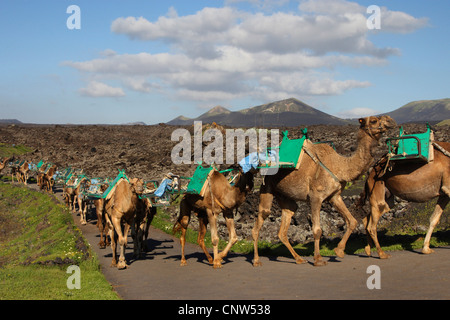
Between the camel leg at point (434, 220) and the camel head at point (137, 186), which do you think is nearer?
the camel leg at point (434, 220)

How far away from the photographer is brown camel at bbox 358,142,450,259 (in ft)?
38.4

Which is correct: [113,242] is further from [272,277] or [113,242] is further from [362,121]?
[362,121]

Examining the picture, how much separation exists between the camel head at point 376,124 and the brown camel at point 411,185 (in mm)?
1517

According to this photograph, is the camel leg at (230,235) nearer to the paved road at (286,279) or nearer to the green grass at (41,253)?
the paved road at (286,279)

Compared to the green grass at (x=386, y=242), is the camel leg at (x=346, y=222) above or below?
above

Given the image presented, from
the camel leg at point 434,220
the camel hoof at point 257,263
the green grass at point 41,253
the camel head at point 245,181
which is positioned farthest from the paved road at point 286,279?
the camel head at point 245,181

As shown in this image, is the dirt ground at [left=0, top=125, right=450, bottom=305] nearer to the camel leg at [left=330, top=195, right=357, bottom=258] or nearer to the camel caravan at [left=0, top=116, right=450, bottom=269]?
the camel leg at [left=330, top=195, right=357, bottom=258]

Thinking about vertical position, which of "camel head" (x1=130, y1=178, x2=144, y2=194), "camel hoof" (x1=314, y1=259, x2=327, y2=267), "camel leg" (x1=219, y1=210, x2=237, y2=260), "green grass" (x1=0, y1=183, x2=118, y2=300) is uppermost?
"camel head" (x1=130, y1=178, x2=144, y2=194)

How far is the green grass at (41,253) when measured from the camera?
405 inches

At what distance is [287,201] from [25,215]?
2410cm

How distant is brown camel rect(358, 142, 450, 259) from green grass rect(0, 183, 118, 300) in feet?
23.6

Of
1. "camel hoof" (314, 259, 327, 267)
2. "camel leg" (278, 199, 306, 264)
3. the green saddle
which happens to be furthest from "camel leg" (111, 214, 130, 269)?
the green saddle

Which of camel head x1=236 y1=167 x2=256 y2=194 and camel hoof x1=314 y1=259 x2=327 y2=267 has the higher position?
camel head x1=236 y1=167 x2=256 y2=194
